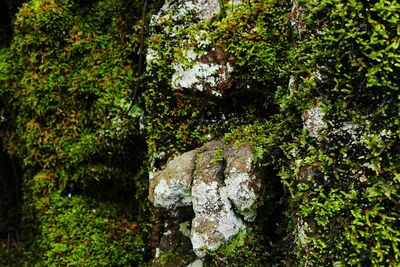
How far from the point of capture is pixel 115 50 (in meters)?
2.78

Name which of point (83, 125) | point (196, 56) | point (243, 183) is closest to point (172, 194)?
point (243, 183)

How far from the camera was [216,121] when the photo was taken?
2238 mm

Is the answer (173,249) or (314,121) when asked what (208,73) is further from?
Result: (173,249)

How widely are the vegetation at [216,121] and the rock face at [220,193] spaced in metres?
0.06

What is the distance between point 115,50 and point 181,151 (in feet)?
3.07

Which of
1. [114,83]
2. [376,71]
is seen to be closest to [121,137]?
[114,83]

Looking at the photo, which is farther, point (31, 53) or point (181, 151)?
point (31, 53)

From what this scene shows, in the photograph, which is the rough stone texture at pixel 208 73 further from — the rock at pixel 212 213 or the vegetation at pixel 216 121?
the rock at pixel 212 213

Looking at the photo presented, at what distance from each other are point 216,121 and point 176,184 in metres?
0.43

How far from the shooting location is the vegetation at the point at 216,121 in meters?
1.47

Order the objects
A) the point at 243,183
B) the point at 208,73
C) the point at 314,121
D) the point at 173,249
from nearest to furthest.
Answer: the point at 314,121
the point at 243,183
the point at 208,73
the point at 173,249

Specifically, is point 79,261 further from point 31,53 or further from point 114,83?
point 31,53

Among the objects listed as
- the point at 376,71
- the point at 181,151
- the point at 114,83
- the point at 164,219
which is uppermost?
the point at 114,83

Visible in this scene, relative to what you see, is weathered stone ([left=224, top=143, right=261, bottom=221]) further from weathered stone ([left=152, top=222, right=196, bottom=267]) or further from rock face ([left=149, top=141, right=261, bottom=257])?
weathered stone ([left=152, top=222, right=196, bottom=267])
